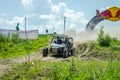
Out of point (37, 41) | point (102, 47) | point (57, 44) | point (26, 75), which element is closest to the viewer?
point (26, 75)

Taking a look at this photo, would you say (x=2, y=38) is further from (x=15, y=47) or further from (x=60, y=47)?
(x=60, y=47)

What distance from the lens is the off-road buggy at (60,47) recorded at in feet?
113

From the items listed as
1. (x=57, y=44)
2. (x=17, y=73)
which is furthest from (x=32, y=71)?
(x=57, y=44)

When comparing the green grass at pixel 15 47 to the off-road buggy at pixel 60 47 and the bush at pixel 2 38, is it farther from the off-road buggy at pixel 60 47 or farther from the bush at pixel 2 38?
the off-road buggy at pixel 60 47

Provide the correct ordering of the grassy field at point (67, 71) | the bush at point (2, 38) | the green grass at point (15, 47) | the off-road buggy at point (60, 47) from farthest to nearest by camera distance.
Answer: the bush at point (2, 38), the green grass at point (15, 47), the off-road buggy at point (60, 47), the grassy field at point (67, 71)

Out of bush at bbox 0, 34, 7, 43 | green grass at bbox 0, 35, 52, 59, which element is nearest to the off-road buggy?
green grass at bbox 0, 35, 52, 59

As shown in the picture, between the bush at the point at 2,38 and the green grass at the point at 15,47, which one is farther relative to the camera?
the bush at the point at 2,38

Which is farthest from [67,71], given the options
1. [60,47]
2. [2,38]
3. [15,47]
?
[2,38]

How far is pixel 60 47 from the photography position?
34.2 m

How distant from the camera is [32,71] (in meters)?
19.9

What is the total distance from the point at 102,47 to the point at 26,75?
20.4 metres

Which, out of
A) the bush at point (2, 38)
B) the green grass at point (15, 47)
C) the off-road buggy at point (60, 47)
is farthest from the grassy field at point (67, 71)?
the bush at point (2, 38)

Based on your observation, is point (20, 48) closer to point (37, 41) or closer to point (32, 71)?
point (37, 41)

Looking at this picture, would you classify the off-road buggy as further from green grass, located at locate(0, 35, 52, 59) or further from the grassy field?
the grassy field
